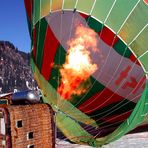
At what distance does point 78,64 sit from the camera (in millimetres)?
8484

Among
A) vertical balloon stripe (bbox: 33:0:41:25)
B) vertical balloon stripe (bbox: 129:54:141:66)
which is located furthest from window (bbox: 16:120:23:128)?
vertical balloon stripe (bbox: 33:0:41:25)

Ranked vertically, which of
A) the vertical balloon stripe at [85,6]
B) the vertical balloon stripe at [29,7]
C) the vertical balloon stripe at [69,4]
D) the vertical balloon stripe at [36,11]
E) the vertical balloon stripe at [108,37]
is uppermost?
the vertical balloon stripe at [29,7]

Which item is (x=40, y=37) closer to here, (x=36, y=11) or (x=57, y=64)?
(x=36, y=11)

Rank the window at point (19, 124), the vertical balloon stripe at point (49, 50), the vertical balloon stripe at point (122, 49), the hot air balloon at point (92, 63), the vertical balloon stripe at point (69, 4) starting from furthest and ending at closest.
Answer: the vertical balloon stripe at point (49, 50), the vertical balloon stripe at point (69, 4), the vertical balloon stripe at point (122, 49), the hot air balloon at point (92, 63), the window at point (19, 124)

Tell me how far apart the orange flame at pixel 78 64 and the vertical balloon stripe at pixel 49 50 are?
42 cm

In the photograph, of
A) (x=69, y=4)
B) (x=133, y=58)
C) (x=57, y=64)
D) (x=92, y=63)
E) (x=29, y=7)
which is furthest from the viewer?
(x=29, y=7)

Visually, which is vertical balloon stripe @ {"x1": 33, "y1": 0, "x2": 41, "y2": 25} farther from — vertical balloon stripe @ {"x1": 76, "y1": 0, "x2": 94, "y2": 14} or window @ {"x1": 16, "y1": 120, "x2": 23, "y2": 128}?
window @ {"x1": 16, "y1": 120, "x2": 23, "y2": 128}

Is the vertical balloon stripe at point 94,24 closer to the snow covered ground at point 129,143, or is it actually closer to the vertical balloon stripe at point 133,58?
the vertical balloon stripe at point 133,58

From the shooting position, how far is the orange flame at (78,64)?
27.4 ft

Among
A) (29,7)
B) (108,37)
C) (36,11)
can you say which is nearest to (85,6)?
(108,37)

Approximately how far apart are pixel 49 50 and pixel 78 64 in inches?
34.0

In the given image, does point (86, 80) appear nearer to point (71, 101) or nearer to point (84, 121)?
point (71, 101)

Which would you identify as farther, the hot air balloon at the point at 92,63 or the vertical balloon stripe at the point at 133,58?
the vertical balloon stripe at the point at 133,58

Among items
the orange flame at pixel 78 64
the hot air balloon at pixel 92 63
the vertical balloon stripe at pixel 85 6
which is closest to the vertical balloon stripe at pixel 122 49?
the hot air balloon at pixel 92 63
